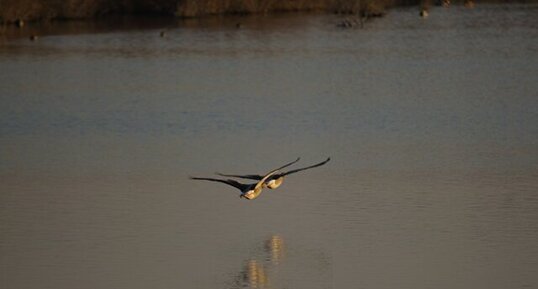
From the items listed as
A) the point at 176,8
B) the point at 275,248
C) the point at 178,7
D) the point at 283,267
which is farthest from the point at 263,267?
the point at 176,8

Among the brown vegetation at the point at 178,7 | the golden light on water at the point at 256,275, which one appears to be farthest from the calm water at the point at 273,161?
the brown vegetation at the point at 178,7

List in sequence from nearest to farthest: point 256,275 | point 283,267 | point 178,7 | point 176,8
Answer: point 256,275, point 283,267, point 178,7, point 176,8

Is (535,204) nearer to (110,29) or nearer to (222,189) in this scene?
(222,189)

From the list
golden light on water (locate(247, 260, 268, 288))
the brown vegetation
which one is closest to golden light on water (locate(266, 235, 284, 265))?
golden light on water (locate(247, 260, 268, 288))

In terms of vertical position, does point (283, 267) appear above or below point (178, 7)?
below

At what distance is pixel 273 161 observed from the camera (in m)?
18.0

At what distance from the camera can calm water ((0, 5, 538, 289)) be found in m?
13.1

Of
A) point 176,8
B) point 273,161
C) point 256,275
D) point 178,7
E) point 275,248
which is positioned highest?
point 176,8

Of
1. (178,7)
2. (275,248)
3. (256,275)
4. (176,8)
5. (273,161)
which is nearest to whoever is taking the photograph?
(256,275)

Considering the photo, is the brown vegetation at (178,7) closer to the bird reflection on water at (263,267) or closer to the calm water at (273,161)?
the calm water at (273,161)

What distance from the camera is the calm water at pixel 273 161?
13102mm

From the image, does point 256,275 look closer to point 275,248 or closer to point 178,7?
point 275,248

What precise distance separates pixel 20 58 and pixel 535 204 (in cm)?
1844

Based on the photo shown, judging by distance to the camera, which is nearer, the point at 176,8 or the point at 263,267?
the point at 263,267
